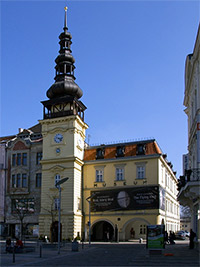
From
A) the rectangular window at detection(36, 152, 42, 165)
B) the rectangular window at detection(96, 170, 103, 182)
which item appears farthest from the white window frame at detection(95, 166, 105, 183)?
the rectangular window at detection(36, 152, 42, 165)

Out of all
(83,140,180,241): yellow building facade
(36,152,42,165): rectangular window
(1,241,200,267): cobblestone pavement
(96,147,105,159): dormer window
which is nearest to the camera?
(1,241,200,267): cobblestone pavement

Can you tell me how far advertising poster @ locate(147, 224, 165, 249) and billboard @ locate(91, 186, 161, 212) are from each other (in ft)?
63.8

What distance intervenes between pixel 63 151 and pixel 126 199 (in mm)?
9146

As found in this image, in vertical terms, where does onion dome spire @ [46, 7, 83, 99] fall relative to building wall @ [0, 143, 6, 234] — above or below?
above

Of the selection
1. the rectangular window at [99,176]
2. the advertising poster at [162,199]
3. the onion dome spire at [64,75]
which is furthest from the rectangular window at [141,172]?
the onion dome spire at [64,75]

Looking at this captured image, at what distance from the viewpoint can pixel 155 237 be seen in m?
21.0

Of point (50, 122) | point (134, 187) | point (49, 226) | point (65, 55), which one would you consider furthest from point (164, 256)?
point (65, 55)

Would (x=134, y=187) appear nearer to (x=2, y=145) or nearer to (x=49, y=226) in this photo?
(x=49, y=226)

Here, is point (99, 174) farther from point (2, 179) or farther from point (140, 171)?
point (2, 179)

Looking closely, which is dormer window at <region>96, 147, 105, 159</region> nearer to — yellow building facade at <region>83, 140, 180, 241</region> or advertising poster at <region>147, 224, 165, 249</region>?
yellow building facade at <region>83, 140, 180, 241</region>

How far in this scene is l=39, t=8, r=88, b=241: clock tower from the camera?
1650 inches

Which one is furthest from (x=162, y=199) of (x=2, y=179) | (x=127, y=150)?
(x=2, y=179)

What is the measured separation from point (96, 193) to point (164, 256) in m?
22.5

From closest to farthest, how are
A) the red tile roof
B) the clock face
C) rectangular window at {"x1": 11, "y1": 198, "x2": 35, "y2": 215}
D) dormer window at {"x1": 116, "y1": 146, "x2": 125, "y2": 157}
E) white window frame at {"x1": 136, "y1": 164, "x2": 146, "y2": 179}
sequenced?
white window frame at {"x1": 136, "y1": 164, "x2": 146, "y2": 179}, the red tile roof, dormer window at {"x1": 116, "y1": 146, "x2": 125, "y2": 157}, the clock face, rectangular window at {"x1": 11, "y1": 198, "x2": 35, "y2": 215}
